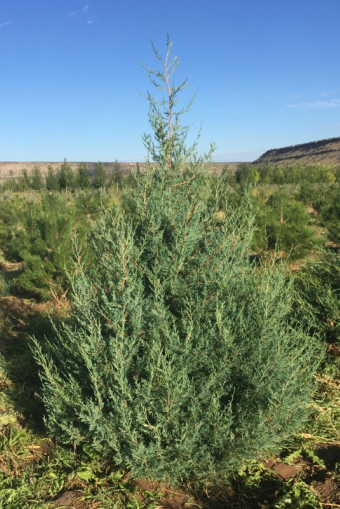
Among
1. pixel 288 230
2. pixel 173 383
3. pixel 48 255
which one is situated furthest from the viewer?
pixel 288 230

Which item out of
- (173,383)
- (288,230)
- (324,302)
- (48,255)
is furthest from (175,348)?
(288,230)

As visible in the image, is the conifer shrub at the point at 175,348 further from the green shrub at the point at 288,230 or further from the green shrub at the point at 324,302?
the green shrub at the point at 288,230

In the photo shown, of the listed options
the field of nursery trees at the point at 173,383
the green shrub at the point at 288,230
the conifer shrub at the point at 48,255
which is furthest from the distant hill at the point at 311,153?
the field of nursery trees at the point at 173,383

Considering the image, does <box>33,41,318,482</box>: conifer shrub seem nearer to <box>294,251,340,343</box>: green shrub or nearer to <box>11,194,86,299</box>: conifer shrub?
<box>294,251,340,343</box>: green shrub

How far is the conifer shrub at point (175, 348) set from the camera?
2.30 metres

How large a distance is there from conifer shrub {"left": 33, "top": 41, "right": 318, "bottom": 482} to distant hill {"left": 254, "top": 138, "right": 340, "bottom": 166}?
254 ft

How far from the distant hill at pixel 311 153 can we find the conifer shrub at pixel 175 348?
7742 centimetres

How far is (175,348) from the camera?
92.7 inches

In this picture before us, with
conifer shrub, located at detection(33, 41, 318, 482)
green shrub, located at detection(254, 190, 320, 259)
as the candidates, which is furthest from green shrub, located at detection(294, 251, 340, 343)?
green shrub, located at detection(254, 190, 320, 259)

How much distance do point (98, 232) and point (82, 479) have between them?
180cm

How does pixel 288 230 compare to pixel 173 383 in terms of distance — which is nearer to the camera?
pixel 173 383

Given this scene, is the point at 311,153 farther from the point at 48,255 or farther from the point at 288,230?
the point at 48,255

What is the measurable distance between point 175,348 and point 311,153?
92.6 metres

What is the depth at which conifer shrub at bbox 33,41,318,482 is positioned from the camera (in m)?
2.30
